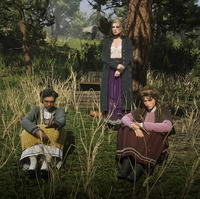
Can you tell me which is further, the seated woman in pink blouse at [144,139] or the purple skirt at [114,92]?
the purple skirt at [114,92]

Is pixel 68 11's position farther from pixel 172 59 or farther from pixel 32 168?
pixel 32 168

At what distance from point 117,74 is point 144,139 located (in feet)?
6.19

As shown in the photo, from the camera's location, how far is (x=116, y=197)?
2.70 metres

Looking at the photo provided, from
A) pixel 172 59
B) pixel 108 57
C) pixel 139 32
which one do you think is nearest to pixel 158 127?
pixel 108 57

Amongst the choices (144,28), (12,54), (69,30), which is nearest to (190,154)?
(144,28)

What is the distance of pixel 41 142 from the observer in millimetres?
2883

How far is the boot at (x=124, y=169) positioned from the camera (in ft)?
9.79

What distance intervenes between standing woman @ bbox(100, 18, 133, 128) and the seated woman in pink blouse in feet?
4.53

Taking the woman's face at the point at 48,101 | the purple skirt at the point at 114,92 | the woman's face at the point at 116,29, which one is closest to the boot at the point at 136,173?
the woman's face at the point at 48,101

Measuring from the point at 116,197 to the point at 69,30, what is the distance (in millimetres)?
69477

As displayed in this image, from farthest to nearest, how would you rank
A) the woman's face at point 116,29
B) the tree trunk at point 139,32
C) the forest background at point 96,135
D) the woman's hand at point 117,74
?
the tree trunk at point 139,32 → the woman's hand at point 117,74 → the woman's face at point 116,29 → the forest background at point 96,135

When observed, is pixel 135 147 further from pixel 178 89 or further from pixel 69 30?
pixel 69 30

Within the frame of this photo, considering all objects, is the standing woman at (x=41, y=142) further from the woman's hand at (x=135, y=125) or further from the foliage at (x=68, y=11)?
the foliage at (x=68, y=11)

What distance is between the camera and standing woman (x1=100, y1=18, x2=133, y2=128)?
182 inches
